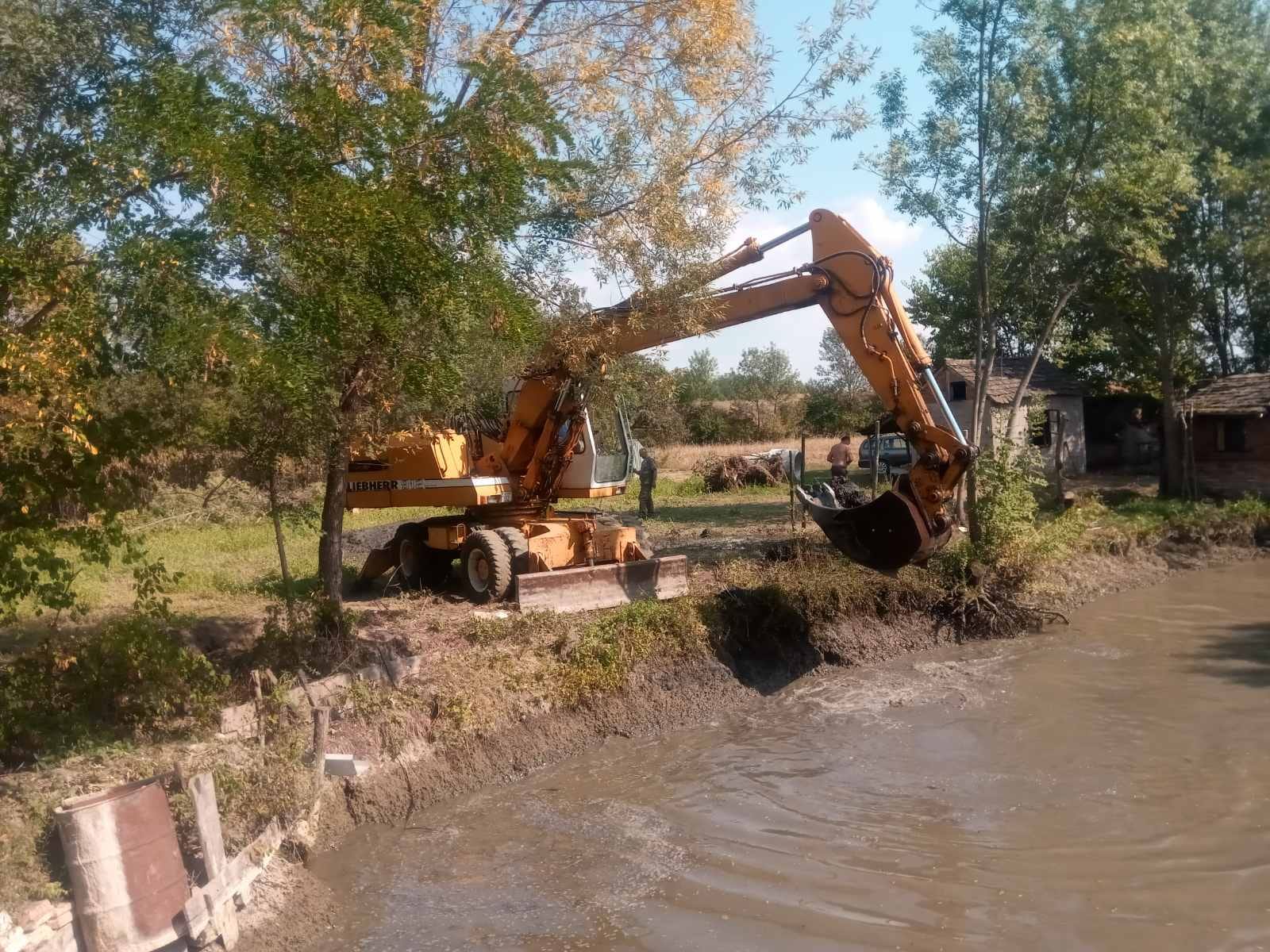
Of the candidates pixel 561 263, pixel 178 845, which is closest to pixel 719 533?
pixel 561 263

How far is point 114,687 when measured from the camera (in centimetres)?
830

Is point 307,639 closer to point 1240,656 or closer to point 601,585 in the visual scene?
point 601,585

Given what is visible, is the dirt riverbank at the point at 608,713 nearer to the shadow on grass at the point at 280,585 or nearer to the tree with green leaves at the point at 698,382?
the shadow on grass at the point at 280,585

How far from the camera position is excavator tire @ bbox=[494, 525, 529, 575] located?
12.5 meters

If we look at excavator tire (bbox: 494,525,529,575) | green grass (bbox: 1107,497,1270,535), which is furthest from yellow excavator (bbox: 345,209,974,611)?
green grass (bbox: 1107,497,1270,535)

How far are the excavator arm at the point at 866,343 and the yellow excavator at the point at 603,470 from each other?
1cm

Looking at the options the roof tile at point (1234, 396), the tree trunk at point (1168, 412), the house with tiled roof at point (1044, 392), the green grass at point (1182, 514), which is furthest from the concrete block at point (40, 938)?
the house with tiled roof at point (1044, 392)

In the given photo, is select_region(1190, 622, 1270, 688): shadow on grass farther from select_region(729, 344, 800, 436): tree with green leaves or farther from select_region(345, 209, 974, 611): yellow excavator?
select_region(729, 344, 800, 436): tree with green leaves

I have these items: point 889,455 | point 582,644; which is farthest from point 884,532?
point 889,455

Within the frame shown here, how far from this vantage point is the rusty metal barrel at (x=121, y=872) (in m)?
5.86

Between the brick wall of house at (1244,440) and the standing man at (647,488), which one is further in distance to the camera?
the brick wall of house at (1244,440)

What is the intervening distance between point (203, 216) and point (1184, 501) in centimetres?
2155

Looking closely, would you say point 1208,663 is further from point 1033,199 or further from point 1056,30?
point 1056,30

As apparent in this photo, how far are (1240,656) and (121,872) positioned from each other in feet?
41.0
